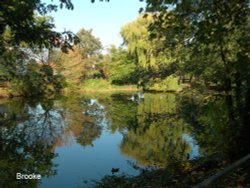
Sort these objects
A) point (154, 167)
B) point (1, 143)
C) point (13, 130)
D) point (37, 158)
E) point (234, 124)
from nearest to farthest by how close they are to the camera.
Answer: point (234, 124)
point (154, 167)
point (37, 158)
point (1, 143)
point (13, 130)

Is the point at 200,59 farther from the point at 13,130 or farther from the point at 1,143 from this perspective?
the point at 13,130

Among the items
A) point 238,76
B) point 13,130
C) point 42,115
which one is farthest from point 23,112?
point 238,76

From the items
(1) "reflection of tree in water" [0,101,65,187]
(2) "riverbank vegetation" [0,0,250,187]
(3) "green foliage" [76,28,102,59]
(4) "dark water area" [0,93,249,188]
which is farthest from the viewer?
(3) "green foliage" [76,28,102,59]

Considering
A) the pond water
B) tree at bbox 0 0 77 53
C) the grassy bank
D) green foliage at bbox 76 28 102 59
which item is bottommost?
the pond water

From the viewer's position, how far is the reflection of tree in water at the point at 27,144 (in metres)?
9.79

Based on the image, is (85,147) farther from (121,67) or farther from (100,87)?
(121,67)

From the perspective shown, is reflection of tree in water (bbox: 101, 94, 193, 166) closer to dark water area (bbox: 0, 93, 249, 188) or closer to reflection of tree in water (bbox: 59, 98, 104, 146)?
dark water area (bbox: 0, 93, 249, 188)

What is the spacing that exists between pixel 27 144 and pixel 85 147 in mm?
2197

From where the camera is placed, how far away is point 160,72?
1268cm

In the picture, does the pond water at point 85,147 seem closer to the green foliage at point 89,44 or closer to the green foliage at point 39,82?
the green foliage at point 39,82

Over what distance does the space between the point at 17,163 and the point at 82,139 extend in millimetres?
5536

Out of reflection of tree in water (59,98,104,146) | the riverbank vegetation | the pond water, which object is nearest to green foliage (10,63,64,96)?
reflection of tree in water (59,98,104,146)

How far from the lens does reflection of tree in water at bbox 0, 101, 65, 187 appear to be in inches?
385

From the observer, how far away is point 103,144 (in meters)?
15.2
